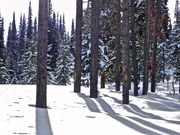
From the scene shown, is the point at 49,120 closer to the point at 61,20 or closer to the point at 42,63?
the point at 42,63

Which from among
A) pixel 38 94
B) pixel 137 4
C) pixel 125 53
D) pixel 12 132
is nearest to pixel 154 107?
pixel 125 53

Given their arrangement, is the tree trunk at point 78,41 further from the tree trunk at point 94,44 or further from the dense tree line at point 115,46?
the tree trunk at point 94,44

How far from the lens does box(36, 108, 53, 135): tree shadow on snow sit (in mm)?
5604

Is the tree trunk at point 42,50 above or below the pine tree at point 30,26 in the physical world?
below

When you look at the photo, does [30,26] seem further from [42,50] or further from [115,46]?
[42,50]

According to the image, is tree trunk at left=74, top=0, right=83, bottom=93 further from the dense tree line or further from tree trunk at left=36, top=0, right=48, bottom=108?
tree trunk at left=36, top=0, right=48, bottom=108

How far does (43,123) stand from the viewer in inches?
250

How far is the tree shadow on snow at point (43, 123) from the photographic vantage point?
18.4 ft

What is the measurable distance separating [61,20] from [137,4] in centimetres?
8200

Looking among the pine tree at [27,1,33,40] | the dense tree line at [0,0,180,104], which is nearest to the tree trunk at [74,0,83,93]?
the dense tree line at [0,0,180,104]

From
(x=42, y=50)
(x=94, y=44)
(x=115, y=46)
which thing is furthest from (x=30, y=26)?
(x=42, y=50)

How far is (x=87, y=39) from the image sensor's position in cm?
2619

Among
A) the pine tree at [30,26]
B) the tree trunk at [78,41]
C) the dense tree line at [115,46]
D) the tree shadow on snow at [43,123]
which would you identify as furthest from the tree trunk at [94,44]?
the pine tree at [30,26]

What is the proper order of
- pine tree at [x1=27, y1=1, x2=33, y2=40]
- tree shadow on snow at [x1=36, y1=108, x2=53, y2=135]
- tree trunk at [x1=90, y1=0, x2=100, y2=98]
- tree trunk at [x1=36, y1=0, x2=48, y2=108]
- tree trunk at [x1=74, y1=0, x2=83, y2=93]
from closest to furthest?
tree shadow on snow at [x1=36, y1=108, x2=53, y2=135] → tree trunk at [x1=36, y1=0, x2=48, y2=108] → tree trunk at [x1=90, y1=0, x2=100, y2=98] → tree trunk at [x1=74, y1=0, x2=83, y2=93] → pine tree at [x1=27, y1=1, x2=33, y2=40]
